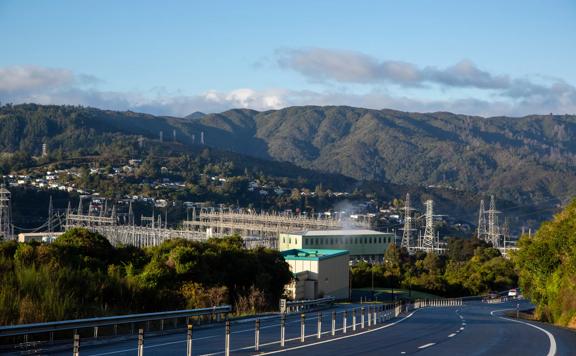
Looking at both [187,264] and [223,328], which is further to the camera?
[187,264]

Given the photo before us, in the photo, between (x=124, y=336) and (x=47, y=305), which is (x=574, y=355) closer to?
(x=124, y=336)

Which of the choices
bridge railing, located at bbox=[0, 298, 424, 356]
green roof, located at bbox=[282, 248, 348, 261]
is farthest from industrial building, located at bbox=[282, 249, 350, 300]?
bridge railing, located at bbox=[0, 298, 424, 356]

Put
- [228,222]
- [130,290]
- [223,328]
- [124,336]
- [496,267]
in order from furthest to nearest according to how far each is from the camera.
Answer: [228,222] < [496,267] < [130,290] < [223,328] < [124,336]

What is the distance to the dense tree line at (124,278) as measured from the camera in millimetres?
23969

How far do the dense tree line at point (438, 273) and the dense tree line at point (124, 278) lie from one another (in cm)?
4476

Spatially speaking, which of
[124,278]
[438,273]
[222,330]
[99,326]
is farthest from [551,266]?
[438,273]

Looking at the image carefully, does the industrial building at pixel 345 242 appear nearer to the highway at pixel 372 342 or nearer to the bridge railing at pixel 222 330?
the bridge railing at pixel 222 330

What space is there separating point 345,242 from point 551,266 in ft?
273

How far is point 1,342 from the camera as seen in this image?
65.4ft

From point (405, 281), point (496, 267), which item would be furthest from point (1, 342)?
point (496, 267)

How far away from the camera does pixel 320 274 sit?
253 ft

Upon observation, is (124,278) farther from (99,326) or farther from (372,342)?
(372,342)

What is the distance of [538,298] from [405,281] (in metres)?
51.8

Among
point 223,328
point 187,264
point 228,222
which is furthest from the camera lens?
point 228,222
